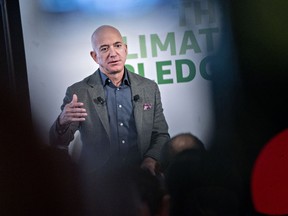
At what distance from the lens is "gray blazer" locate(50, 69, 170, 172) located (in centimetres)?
283

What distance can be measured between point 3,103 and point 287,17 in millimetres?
1514

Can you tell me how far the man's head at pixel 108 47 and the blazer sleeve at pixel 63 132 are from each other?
230 mm

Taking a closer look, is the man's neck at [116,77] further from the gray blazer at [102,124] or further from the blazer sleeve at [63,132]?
the blazer sleeve at [63,132]

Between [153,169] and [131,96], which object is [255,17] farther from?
[153,169]

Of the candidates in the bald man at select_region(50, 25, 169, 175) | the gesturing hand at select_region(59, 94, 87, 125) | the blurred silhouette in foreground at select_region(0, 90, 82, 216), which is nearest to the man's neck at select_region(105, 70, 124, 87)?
the bald man at select_region(50, 25, 169, 175)

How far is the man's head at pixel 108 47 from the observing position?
9.20 feet

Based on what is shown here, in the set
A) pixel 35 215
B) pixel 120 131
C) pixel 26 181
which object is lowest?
pixel 35 215

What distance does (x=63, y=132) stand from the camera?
2824mm

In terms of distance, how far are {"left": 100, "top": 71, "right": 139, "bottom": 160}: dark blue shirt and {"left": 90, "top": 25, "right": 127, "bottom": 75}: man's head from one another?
0.23ft

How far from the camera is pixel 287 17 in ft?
9.38

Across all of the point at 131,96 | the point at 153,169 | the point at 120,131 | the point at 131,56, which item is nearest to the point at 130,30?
the point at 131,56

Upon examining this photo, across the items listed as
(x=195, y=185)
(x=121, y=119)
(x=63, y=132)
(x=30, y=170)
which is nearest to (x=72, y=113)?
(x=63, y=132)

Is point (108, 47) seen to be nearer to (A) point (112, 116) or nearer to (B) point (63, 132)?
(A) point (112, 116)

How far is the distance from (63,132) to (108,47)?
1.60 ft
